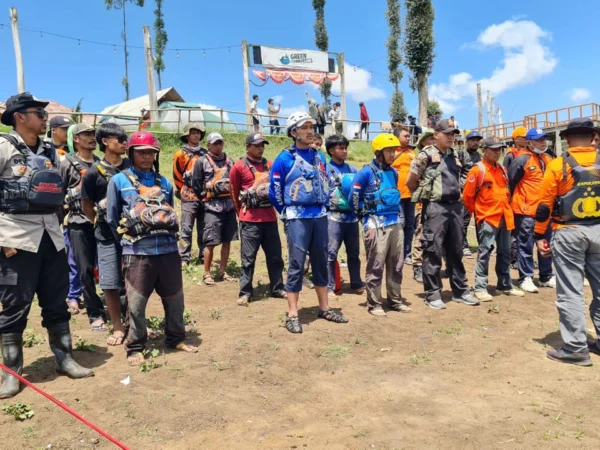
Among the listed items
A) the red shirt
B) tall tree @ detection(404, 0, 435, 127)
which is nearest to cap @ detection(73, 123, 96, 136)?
the red shirt

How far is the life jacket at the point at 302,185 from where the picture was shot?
16.4 ft

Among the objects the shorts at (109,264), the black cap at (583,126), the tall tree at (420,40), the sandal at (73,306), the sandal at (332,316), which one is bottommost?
the sandal at (332,316)

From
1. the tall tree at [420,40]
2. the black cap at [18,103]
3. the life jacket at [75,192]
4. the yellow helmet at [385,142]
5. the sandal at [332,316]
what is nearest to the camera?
the black cap at [18,103]

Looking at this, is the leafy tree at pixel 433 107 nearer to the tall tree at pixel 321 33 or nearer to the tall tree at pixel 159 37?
the tall tree at pixel 321 33

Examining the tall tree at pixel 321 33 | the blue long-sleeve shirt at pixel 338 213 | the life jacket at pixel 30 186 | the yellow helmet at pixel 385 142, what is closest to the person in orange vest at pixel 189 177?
the blue long-sleeve shirt at pixel 338 213

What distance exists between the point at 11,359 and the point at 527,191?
652 cm

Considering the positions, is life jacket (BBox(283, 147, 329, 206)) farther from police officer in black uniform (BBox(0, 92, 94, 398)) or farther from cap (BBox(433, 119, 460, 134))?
police officer in black uniform (BBox(0, 92, 94, 398))

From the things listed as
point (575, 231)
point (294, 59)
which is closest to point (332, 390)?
point (575, 231)

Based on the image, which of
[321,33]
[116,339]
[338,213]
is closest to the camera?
[116,339]

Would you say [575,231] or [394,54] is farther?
[394,54]

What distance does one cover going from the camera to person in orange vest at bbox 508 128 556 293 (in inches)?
267

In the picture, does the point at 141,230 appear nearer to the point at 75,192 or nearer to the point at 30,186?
the point at 30,186

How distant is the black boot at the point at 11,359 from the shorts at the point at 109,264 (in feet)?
3.08

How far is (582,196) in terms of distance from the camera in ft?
14.4
